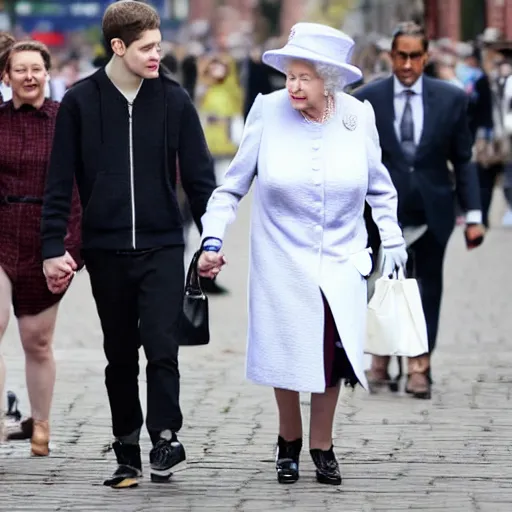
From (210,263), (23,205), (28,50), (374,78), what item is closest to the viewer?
(210,263)

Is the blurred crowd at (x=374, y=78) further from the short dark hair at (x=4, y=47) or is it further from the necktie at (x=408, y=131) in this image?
the necktie at (x=408, y=131)

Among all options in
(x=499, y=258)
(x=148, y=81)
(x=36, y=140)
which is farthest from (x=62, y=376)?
(x=499, y=258)

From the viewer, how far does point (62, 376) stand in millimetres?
10883

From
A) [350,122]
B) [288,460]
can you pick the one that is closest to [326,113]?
[350,122]

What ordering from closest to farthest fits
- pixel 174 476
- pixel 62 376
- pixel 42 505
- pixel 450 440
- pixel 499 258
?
pixel 42 505, pixel 174 476, pixel 450 440, pixel 62 376, pixel 499 258

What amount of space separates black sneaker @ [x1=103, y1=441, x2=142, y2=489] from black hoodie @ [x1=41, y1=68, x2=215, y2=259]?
786 mm

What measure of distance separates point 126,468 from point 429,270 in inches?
117

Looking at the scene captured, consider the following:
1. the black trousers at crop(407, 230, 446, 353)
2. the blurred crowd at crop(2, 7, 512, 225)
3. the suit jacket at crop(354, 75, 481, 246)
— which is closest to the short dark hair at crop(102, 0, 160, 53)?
the blurred crowd at crop(2, 7, 512, 225)

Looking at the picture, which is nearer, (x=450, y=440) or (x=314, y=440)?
(x=314, y=440)

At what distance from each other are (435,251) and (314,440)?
2.69m

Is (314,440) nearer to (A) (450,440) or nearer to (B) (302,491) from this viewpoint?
(B) (302,491)

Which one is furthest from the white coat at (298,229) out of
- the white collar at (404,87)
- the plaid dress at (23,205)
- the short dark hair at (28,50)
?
the white collar at (404,87)

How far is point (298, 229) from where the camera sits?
7.57 metres

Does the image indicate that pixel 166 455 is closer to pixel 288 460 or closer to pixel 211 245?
pixel 288 460
